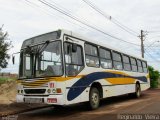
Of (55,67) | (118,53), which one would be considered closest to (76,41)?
(55,67)

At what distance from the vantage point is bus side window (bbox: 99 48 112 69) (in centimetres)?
1397

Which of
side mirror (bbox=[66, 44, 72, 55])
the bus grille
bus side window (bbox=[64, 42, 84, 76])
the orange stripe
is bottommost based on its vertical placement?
the bus grille

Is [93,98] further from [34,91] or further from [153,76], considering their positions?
[153,76]

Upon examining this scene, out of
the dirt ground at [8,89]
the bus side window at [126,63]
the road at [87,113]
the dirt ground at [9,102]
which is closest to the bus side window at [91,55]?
the road at [87,113]

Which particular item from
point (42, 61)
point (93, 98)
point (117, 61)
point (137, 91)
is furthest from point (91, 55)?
point (137, 91)

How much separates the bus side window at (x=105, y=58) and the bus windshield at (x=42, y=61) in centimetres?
345

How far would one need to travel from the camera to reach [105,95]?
13.9 metres

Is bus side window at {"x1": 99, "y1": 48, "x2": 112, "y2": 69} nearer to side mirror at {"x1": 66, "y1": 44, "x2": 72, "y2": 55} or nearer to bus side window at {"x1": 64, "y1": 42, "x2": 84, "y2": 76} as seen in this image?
bus side window at {"x1": 64, "y1": 42, "x2": 84, "y2": 76}

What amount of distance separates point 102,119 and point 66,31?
3602mm

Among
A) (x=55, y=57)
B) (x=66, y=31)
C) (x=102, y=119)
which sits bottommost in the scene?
(x=102, y=119)

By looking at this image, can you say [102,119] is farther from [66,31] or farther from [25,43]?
[25,43]

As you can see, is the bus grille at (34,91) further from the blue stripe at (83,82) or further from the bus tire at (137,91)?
the bus tire at (137,91)

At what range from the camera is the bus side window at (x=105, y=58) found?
13969 millimetres

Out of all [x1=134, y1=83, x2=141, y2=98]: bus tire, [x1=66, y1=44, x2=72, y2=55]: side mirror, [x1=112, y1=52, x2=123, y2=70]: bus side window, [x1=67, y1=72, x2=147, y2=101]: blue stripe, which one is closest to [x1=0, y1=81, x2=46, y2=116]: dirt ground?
[x1=67, y1=72, x2=147, y2=101]: blue stripe
